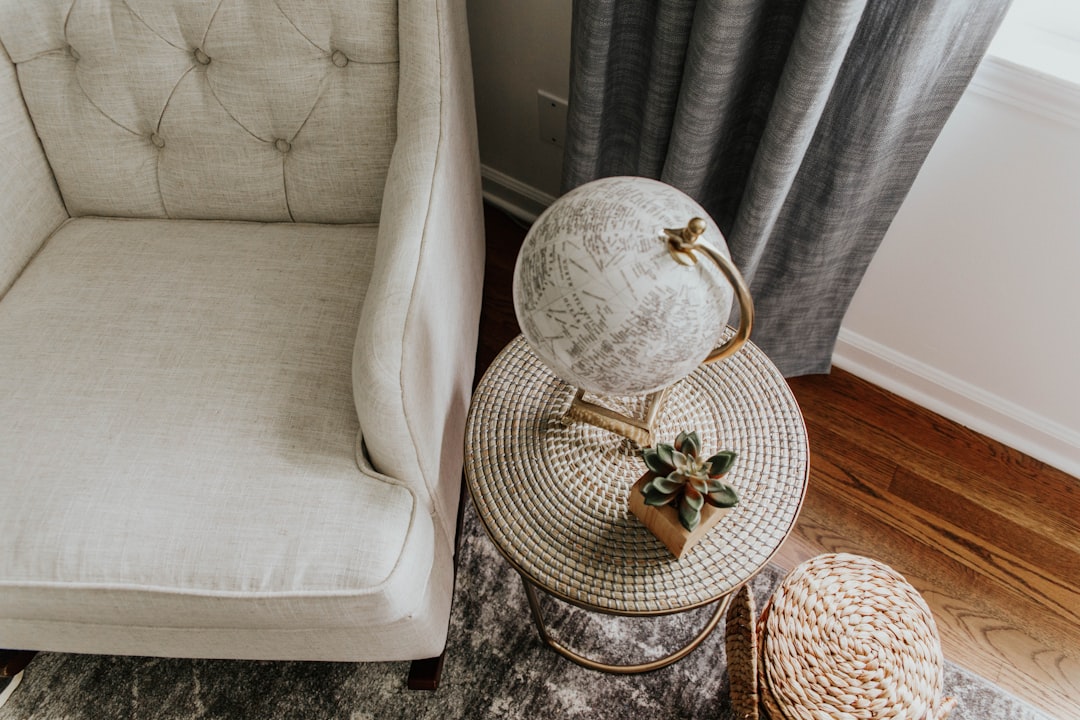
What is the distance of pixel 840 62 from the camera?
85 centimetres

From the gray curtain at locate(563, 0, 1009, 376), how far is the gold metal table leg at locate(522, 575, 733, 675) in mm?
515

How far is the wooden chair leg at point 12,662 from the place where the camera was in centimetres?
107

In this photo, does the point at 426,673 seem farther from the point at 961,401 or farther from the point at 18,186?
the point at 961,401

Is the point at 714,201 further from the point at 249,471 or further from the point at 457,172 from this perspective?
the point at 249,471

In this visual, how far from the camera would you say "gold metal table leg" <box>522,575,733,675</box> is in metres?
1.05

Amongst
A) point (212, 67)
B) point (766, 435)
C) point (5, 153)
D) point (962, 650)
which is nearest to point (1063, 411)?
point (962, 650)

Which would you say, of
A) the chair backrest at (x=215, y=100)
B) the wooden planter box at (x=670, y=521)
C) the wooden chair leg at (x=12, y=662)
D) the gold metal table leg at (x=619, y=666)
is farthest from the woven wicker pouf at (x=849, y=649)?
the wooden chair leg at (x=12, y=662)

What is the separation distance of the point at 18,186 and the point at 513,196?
891 mm

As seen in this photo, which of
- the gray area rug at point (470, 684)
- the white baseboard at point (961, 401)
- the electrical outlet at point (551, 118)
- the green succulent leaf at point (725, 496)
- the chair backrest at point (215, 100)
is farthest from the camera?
the electrical outlet at point (551, 118)

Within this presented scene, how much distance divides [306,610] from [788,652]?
0.57m

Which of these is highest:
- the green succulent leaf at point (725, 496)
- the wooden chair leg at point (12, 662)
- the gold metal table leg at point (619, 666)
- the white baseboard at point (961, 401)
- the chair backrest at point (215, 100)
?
the chair backrest at point (215, 100)

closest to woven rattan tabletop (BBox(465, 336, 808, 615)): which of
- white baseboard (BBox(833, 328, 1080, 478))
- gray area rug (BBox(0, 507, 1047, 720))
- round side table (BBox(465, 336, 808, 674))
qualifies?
round side table (BBox(465, 336, 808, 674))

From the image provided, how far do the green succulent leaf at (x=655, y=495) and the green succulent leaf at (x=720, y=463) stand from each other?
5cm

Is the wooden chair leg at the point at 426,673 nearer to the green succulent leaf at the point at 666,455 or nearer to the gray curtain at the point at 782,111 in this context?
the green succulent leaf at the point at 666,455
